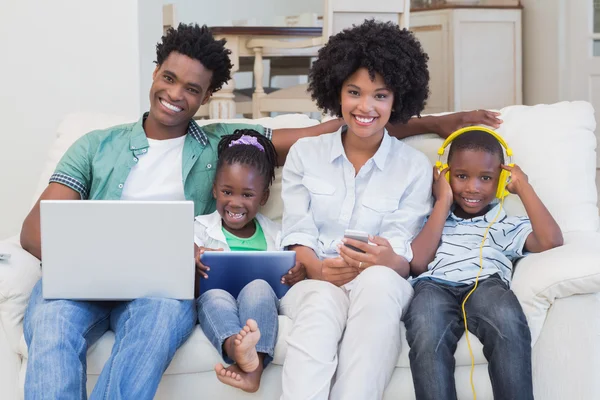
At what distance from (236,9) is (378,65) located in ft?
14.7

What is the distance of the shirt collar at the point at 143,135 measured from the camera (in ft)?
7.19

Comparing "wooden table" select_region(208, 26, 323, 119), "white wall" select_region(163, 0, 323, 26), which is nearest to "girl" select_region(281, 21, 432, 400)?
"wooden table" select_region(208, 26, 323, 119)

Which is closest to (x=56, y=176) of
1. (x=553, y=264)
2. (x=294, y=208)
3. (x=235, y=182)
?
(x=235, y=182)

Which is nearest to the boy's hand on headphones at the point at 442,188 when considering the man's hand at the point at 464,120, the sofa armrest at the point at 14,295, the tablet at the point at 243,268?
the man's hand at the point at 464,120

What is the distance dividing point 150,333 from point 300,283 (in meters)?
0.40

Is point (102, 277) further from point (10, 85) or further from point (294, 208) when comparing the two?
point (10, 85)

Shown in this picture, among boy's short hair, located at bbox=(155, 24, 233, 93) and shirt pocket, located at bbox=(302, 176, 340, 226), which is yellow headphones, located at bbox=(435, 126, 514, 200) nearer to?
shirt pocket, located at bbox=(302, 176, 340, 226)

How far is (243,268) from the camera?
1906mm

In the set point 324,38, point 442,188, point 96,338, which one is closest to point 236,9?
point 324,38

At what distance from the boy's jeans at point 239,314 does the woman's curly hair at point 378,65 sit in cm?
59

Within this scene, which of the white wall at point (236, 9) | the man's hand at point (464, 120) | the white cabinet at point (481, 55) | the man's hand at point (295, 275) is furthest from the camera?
the white wall at point (236, 9)

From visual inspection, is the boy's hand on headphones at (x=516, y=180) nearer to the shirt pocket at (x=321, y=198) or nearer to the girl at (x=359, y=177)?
the girl at (x=359, y=177)

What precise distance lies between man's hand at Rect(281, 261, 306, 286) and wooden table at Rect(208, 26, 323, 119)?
7.55 ft

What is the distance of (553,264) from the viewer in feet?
5.92
